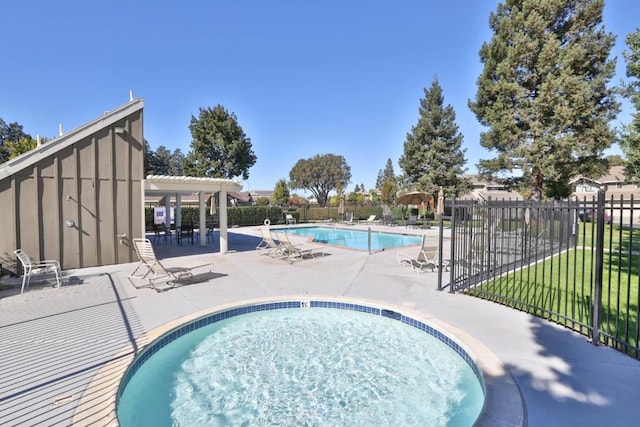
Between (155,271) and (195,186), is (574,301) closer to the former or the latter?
(155,271)

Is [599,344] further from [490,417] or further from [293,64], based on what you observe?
[293,64]

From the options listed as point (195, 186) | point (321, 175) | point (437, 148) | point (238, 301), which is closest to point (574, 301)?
point (238, 301)

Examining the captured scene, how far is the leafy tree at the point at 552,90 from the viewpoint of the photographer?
18.0m

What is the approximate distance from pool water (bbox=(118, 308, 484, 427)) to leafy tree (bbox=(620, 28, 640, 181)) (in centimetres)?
1103

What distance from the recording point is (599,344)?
419cm

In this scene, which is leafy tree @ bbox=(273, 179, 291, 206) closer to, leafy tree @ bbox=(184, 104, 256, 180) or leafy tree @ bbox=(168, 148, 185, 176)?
leafy tree @ bbox=(184, 104, 256, 180)

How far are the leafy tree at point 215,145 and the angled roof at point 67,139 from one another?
25.6m

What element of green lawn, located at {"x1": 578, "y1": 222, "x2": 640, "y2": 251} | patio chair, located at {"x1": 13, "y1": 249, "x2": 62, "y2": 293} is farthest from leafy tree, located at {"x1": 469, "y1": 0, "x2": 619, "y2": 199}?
patio chair, located at {"x1": 13, "y1": 249, "x2": 62, "y2": 293}

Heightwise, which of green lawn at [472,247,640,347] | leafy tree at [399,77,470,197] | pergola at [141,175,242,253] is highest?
leafy tree at [399,77,470,197]

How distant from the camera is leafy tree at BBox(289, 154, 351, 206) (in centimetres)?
5972

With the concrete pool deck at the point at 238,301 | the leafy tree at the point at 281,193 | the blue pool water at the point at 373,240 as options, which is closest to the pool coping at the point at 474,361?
the concrete pool deck at the point at 238,301

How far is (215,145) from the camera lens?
3550 centimetres

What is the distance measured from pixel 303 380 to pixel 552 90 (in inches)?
858

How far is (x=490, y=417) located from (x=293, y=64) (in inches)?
822
